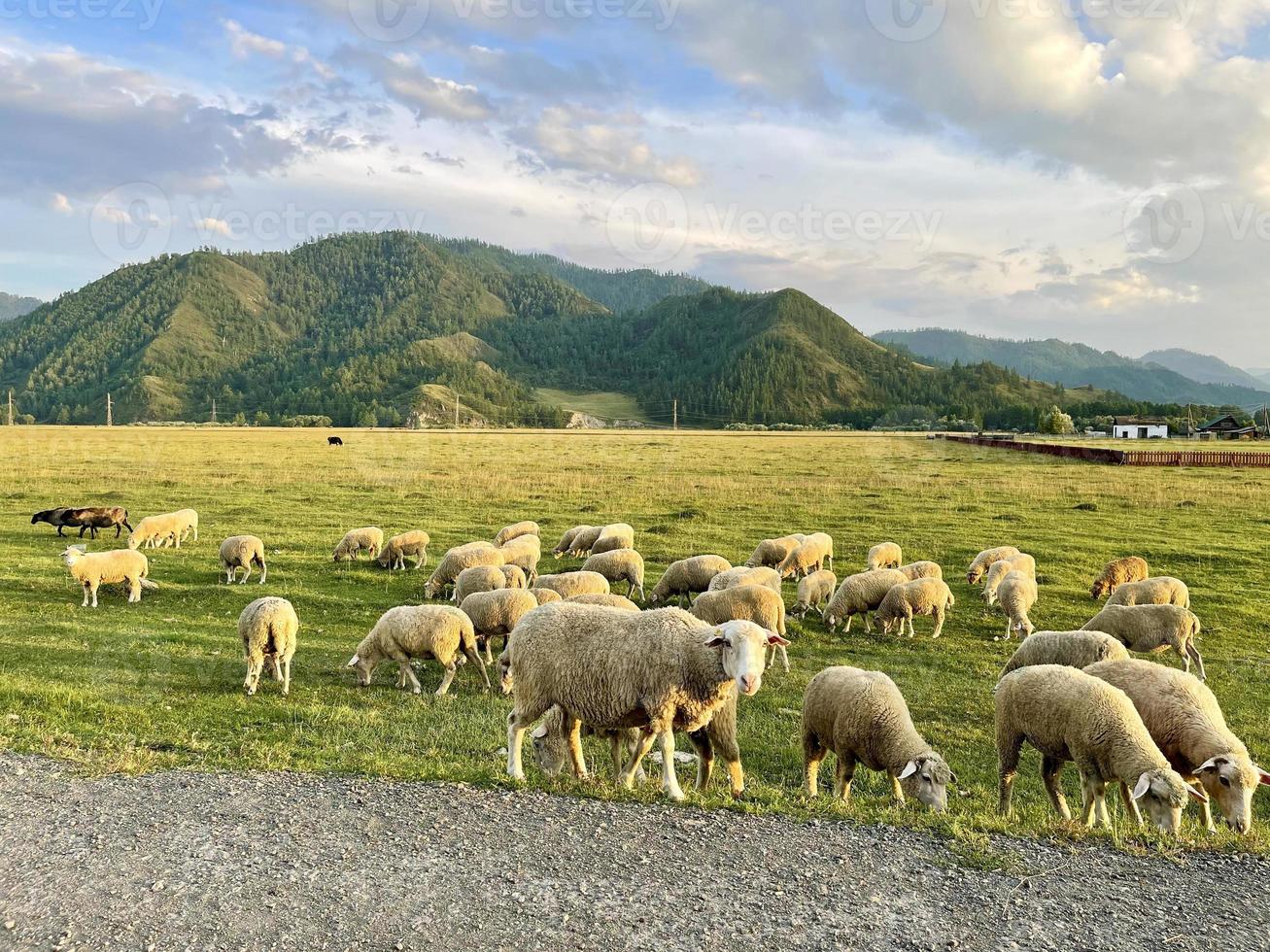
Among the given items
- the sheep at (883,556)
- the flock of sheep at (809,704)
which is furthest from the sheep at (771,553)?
the flock of sheep at (809,704)

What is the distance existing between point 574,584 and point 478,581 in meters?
2.45

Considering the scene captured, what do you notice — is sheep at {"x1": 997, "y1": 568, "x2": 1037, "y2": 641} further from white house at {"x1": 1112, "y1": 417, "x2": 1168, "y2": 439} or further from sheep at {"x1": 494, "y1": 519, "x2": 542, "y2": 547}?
white house at {"x1": 1112, "y1": 417, "x2": 1168, "y2": 439}

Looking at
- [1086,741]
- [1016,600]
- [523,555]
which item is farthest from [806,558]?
[1086,741]

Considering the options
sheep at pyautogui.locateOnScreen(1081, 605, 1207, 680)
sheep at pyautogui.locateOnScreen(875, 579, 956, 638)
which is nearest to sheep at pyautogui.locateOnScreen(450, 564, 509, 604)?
sheep at pyautogui.locateOnScreen(875, 579, 956, 638)

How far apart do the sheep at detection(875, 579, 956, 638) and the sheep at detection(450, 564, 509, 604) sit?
8.39 m

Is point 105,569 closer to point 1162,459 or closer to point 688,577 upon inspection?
point 688,577

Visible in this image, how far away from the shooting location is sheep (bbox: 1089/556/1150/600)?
63.1 ft

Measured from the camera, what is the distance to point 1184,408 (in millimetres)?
166875

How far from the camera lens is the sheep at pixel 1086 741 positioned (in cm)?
768

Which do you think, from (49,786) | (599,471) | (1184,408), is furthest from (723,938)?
(1184,408)

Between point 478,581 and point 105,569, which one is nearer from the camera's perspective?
point 478,581

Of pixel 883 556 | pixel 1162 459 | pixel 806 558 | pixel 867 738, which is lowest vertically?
pixel 867 738

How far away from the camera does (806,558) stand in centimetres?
2170

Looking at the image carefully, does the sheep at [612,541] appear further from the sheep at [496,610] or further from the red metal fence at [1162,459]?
the red metal fence at [1162,459]
